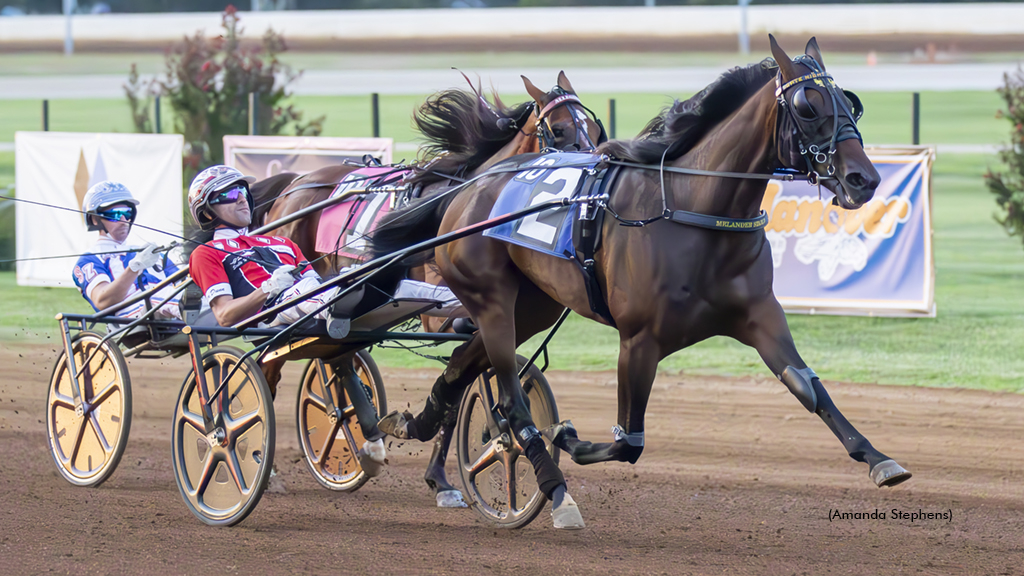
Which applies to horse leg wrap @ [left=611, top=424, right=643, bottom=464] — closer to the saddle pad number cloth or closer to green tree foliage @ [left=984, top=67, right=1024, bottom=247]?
the saddle pad number cloth

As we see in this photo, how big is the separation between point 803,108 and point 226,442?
2.57m

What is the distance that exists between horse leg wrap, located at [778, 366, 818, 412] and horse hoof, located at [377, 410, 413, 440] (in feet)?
5.97

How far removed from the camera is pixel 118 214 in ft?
18.9

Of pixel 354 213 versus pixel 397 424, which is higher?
pixel 354 213

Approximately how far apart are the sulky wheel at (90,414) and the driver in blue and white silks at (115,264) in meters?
0.22

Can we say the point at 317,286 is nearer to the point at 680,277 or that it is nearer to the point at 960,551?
the point at 680,277

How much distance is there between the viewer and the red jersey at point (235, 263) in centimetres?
482

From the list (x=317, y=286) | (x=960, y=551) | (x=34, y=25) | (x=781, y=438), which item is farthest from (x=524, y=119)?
(x=34, y=25)

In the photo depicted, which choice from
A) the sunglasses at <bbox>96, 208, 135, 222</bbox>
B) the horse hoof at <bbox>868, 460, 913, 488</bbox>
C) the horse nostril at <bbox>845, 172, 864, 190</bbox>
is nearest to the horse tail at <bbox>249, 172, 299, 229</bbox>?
the sunglasses at <bbox>96, 208, 135, 222</bbox>

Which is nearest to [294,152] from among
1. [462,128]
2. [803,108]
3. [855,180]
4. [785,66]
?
[462,128]

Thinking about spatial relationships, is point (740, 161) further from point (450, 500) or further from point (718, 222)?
point (450, 500)

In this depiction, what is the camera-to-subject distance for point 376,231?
513 cm

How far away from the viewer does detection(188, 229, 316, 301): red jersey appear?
4.82 metres

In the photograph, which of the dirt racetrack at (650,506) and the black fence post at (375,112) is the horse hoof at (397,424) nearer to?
the dirt racetrack at (650,506)
